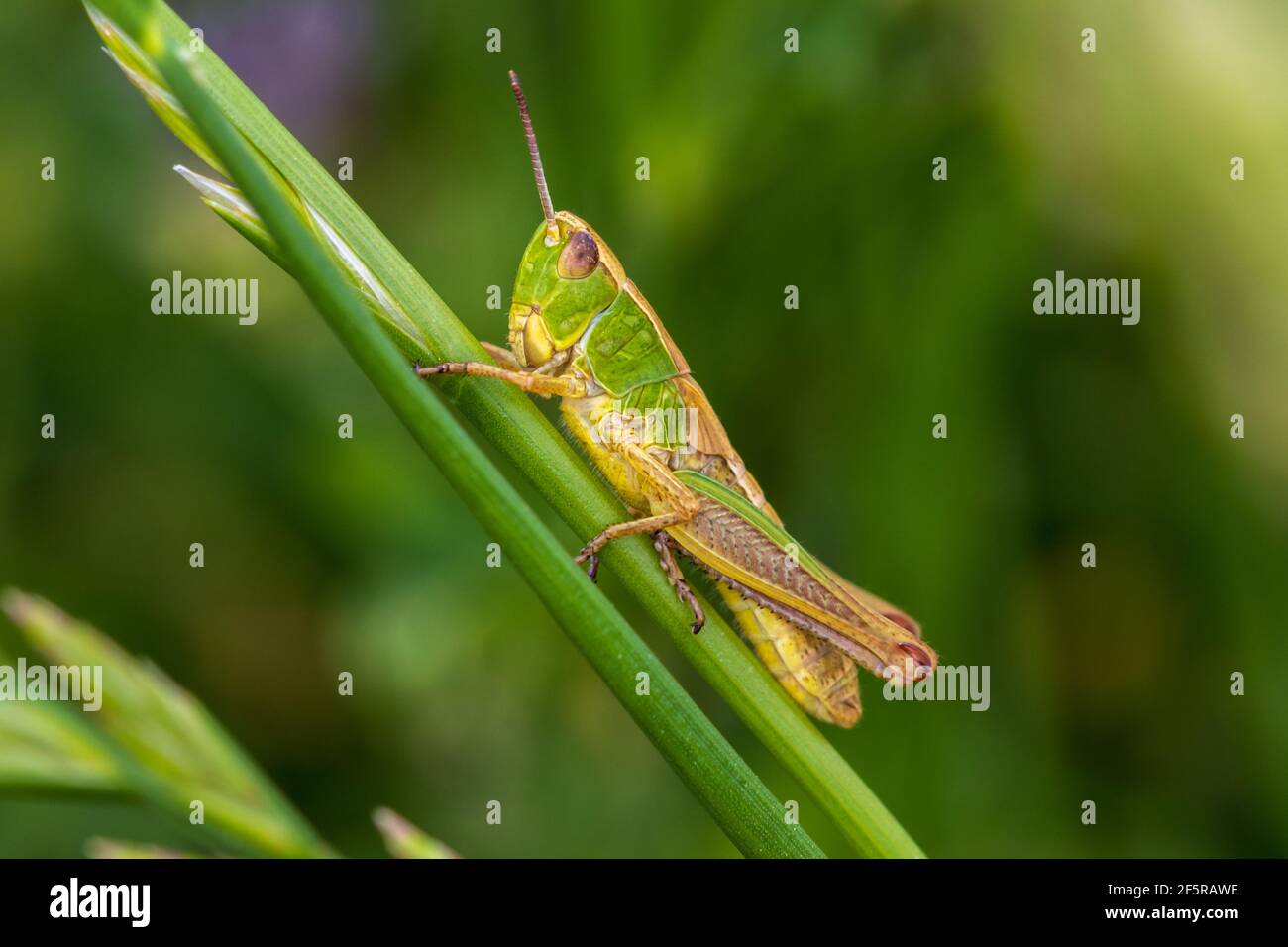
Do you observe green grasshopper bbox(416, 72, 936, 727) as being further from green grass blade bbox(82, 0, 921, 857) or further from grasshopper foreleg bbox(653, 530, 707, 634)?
green grass blade bbox(82, 0, 921, 857)

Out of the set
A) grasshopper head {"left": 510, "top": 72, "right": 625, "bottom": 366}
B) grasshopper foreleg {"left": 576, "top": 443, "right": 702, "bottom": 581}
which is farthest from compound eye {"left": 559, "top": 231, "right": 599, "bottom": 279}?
grasshopper foreleg {"left": 576, "top": 443, "right": 702, "bottom": 581}

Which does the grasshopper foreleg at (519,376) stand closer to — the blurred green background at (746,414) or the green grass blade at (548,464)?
the green grass blade at (548,464)

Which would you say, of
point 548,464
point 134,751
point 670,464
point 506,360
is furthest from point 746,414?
point 134,751

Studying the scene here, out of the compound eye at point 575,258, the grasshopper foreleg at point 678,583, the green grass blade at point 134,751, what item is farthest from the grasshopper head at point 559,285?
the green grass blade at point 134,751

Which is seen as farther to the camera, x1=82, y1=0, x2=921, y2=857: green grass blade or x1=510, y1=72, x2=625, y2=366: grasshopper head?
x1=510, y1=72, x2=625, y2=366: grasshopper head

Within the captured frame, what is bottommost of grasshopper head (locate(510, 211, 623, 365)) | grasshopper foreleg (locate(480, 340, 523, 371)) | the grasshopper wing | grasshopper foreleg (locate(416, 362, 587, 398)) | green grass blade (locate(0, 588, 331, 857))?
green grass blade (locate(0, 588, 331, 857))

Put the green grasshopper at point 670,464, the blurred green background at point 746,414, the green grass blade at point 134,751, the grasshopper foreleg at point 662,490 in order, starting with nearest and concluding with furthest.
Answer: the green grass blade at point 134,751 → the grasshopper foreleg at point 662,490 → the green grasshopper at point 670,464 → the blurred green background at point 746,414
